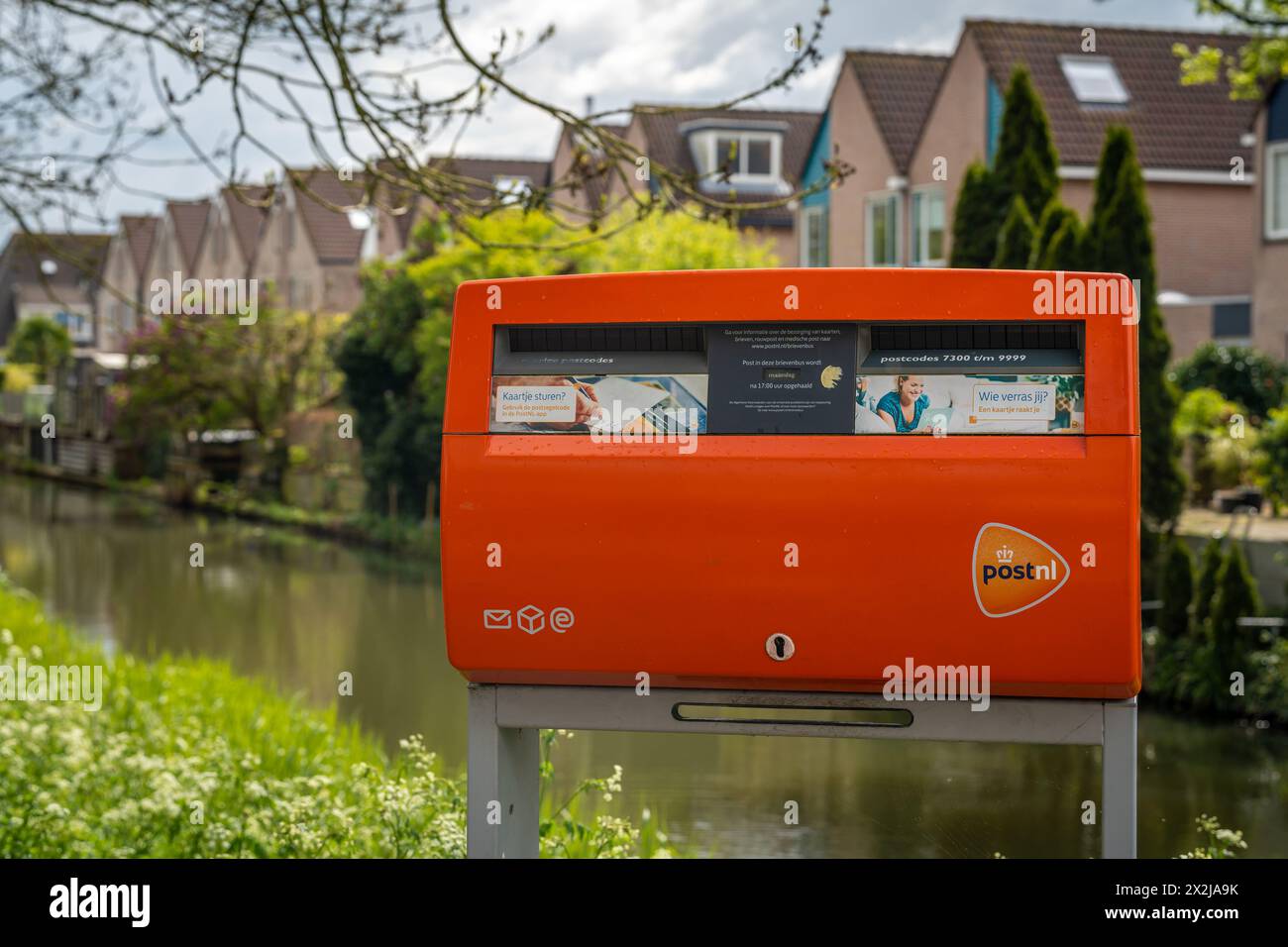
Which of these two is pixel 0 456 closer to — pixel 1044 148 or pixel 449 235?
pixel 449 235

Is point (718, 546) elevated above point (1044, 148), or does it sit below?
below

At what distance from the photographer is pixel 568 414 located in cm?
336

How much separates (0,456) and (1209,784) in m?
45.4

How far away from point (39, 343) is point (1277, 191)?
156 feet

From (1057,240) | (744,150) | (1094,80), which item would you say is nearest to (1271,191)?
(1094,80)

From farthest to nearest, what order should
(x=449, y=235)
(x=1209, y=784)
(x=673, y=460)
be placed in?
(x=449, y=235) → (x=1209, y=784) → (x=673, y=460)

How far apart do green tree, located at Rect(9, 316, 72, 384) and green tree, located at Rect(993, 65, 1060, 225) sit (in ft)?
152

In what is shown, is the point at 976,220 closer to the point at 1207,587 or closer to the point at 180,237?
the point at 1207,587

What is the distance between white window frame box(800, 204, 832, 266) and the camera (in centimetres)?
3247

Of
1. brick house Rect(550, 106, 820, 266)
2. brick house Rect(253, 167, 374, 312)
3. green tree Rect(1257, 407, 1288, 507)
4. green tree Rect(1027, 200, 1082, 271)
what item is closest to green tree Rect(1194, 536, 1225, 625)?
green tree Rect(1257, 407, 1288, 507)

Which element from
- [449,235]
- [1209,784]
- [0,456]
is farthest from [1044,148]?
[0,456]
